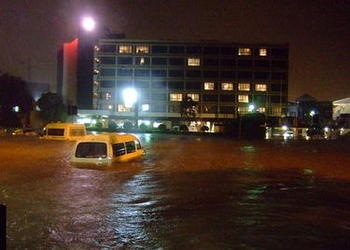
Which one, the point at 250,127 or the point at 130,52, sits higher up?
the point at 130,52

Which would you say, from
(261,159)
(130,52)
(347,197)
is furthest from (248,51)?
(347,197)

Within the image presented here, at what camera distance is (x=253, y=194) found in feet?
46.3

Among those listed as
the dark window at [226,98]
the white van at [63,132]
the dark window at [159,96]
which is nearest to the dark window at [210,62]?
the dark window at [226,98]

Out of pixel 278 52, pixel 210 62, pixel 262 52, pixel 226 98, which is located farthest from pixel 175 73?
pixel 278 52

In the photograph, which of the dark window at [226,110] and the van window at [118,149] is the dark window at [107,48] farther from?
the van window at [118,149]

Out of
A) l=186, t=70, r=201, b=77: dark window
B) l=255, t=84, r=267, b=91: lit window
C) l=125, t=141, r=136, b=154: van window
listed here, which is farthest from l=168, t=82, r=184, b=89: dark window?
l=125, t=141, r=136, b=154: van window

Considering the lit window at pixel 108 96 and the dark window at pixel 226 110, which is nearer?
the lit window at pixel 108 96

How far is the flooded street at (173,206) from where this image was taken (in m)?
8.49

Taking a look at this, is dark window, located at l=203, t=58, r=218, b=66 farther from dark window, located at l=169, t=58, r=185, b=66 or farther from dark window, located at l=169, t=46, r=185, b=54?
dark window, located at l=169, t=46, r=185, b=54

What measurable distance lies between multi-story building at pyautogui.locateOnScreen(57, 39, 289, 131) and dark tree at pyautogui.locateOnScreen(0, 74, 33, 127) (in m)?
33.1

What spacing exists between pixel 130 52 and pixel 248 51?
27484mm

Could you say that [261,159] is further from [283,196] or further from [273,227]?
[273,227]

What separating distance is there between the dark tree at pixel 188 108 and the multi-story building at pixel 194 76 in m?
3.37

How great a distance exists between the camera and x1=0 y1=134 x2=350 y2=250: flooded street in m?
8.49
